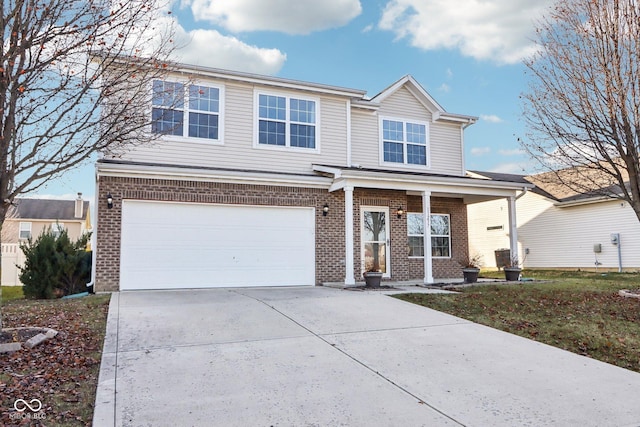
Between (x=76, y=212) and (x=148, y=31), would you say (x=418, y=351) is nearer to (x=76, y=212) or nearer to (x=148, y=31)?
(x=148, y=31)

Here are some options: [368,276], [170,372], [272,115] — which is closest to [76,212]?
[272,115]

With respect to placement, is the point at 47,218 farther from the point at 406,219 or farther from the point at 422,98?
the point at 422,98

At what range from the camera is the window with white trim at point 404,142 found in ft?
49.5

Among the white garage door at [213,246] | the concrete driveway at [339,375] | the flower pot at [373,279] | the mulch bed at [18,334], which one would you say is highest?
the white garage door at [213,246]

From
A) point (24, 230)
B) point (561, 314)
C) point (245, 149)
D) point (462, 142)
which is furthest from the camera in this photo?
point (24, 230)

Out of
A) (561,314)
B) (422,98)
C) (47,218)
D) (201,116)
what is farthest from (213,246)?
(47,218)

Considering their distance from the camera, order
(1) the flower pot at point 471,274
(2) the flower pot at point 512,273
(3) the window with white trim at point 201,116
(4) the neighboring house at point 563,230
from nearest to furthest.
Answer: (3) the window with white trim at point 201,116 → (1) the flower pot at point 471,274 → (2) the flower pot at point 512,273 → (4) the neighboring house at point 563,230

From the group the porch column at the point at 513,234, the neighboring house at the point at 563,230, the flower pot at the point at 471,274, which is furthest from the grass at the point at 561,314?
the neighboring house at the point at 563,230

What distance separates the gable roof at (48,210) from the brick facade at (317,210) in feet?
86.6

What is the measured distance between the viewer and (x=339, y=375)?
16.2 feet

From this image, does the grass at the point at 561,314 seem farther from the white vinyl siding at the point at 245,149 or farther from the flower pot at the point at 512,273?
the white vinyl siding at the point at 245,149

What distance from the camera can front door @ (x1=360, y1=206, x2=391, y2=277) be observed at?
543 inches

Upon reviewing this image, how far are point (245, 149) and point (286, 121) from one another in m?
1.53

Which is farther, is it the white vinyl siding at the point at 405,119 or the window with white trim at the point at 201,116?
the white vinyl siding at the point at 405,119
